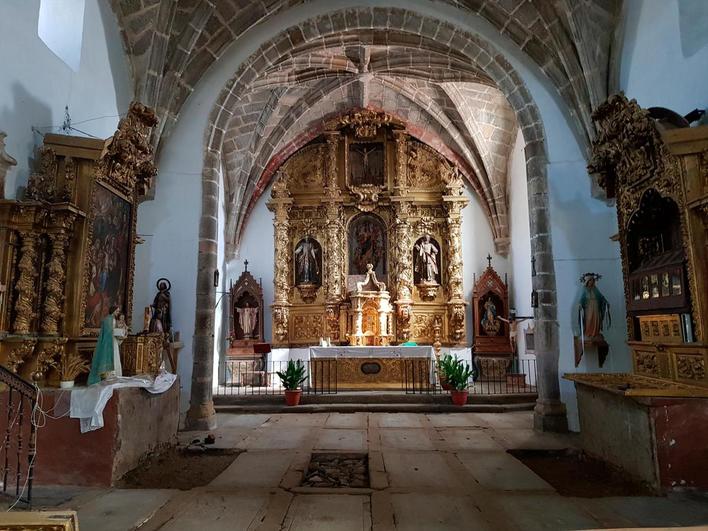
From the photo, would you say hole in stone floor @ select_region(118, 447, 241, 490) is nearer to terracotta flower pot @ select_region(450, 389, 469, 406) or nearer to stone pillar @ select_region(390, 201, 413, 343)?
terracotta flower pot @ select_region(450, 389, 469, 406)

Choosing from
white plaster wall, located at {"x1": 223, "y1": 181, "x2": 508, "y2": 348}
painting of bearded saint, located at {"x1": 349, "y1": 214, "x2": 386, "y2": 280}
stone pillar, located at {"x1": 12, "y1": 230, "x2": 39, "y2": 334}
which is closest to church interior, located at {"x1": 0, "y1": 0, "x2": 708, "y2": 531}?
stone pillar, located at {"x1": 12, "y1": 230, "x2": 39, "y2": 334}

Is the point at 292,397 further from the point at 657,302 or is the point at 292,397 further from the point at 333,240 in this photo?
the point at 657,302

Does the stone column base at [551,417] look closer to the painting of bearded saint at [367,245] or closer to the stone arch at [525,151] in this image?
the stone arch at [525,151]

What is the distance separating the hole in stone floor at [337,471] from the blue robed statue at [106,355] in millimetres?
2668

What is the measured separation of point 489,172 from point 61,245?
38.8 ft

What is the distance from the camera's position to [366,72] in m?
12.6

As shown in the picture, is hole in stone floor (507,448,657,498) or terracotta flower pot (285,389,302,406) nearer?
hole in stone floor (507,448,657,498)

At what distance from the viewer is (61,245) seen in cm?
587

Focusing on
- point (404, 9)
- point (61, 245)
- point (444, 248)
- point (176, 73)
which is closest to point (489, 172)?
point (444, 248)

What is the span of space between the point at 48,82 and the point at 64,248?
226 cm

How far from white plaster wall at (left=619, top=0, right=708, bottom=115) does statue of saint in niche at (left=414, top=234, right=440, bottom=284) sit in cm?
784

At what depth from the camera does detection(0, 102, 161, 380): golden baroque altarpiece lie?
18.1 feet

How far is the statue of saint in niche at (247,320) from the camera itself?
46.4 feet

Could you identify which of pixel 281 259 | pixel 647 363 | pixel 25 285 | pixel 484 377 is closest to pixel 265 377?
pixel 281 259
